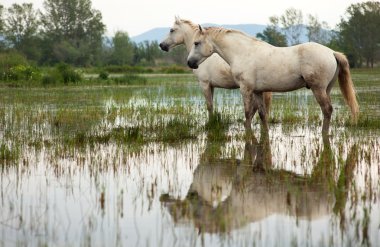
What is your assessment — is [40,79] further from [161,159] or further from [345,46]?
[345,46]

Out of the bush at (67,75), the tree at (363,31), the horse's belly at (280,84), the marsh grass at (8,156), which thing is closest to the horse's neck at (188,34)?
the horse's belly at (280,84)

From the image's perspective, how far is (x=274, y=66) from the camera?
420 inches

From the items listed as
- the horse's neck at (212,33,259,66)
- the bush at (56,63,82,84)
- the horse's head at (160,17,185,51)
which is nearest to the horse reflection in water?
the horse's neck at (212,33,259,66)

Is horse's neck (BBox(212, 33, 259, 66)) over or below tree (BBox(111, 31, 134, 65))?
below

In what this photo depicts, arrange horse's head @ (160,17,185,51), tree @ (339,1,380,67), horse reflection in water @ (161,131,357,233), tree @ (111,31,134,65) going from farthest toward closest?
1. tree @ (111,31,134,65)
2. tree @ (339,1,380,67)
3. horse's head @ (160,17,185,51)
4. horse reflection in water @ (161,131,357,233)

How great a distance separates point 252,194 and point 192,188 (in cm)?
75

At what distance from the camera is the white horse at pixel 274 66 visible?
1038cm

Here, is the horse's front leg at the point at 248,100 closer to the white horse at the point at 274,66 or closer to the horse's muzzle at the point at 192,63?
the white horse at the point at 274,66

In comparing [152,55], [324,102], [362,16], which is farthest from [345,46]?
[324,102]

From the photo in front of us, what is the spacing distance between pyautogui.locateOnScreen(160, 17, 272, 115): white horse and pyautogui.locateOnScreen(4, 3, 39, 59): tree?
69906mm

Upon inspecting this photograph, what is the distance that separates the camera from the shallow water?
5.06 metres

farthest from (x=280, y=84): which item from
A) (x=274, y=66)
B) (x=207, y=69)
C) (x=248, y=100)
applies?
(x=207, y=69)

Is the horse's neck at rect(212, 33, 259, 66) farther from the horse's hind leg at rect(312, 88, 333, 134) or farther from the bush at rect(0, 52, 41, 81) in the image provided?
the bush at rect(0, 52, 41, 81)

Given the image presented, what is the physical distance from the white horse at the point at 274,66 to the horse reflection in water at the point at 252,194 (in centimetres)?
227
